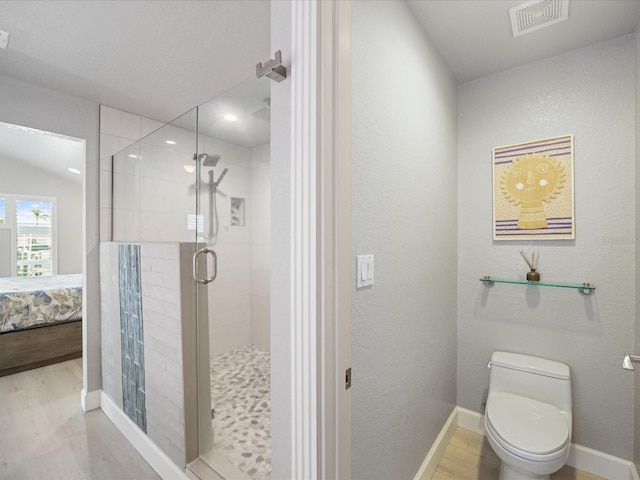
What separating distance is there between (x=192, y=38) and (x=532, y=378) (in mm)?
2724

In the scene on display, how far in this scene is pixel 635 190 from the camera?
154cm

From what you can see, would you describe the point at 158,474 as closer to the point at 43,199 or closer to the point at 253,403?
the point at 253,403

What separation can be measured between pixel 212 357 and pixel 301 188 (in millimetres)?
1225

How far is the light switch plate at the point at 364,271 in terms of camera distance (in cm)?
99

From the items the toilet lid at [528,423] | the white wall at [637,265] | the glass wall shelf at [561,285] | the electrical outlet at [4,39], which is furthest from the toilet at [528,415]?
the electrical outlet at [4,39]

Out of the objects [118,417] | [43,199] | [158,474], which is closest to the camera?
[158,474]

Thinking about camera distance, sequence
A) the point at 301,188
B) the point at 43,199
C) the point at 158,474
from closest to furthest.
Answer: the point at 301,188, the point at 158,474, the point at 43,199

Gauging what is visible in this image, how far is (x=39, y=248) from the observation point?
503cm

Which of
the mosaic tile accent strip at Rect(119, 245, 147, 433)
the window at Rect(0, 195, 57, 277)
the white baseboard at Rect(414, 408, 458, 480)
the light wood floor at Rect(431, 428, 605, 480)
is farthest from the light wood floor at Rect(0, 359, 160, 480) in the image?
the window at Rect(0, 195, 57, 277)

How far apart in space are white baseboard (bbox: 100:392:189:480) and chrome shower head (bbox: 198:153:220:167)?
1.60 meters

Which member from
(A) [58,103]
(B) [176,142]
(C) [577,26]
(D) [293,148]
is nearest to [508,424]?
(D) [293,148]

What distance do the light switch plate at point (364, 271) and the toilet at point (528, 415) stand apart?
1.06 meters

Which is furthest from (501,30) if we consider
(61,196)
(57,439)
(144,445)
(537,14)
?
(61,196)

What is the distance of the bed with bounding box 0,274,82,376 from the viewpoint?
9.58 ft
